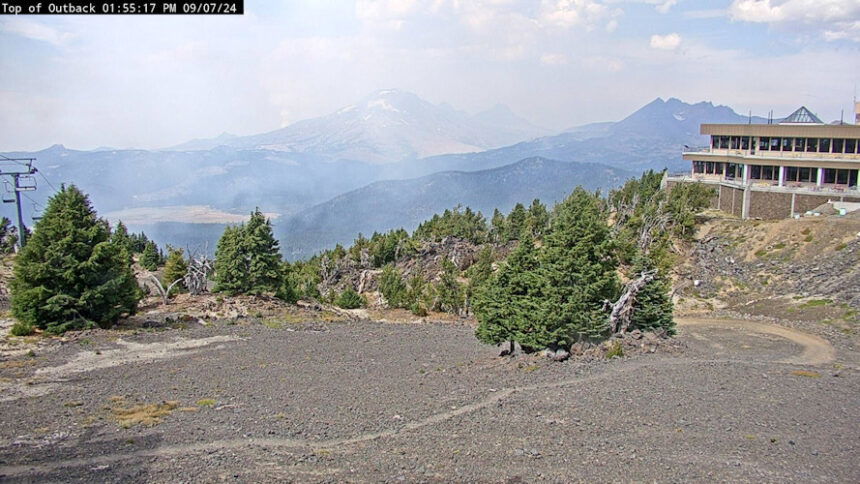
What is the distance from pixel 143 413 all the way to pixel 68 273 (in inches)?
377

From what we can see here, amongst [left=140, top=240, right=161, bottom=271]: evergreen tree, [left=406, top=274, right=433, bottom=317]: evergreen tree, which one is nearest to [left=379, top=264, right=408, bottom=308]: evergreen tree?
[left=406, top=274, right=433, bottom=317]: evergreen tree

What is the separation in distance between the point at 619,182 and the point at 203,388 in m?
198

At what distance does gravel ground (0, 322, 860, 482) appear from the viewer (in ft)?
31.0

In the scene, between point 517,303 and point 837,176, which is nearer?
point 517,303

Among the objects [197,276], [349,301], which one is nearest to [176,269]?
[197,276]

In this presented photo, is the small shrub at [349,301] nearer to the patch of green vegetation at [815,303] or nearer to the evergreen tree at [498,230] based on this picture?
the evergreen tree at [498,230]

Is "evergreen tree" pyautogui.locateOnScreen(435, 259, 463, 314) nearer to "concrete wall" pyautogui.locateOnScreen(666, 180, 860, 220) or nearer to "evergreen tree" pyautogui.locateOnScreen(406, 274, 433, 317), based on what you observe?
"evergreen tree" pyautogui.locateOnScreen(406, 274, 433, 317)

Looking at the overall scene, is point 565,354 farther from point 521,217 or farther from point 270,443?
point 521,217

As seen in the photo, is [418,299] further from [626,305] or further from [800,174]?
[800,174]

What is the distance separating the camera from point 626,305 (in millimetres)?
17562

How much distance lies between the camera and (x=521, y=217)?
1859 inches

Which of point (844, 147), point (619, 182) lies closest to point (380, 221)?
point (619, 182)

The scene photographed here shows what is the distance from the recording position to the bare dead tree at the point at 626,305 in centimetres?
1741

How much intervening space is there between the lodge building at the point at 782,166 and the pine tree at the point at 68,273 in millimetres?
35546
